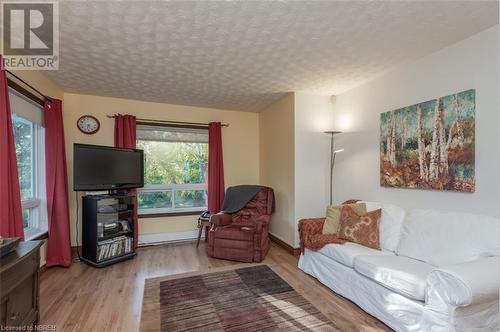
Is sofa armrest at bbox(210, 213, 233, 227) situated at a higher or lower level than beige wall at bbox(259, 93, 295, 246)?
lower

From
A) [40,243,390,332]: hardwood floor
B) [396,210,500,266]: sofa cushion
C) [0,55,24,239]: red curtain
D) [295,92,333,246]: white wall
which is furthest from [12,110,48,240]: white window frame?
[396,210,500,266]: sofa cushion

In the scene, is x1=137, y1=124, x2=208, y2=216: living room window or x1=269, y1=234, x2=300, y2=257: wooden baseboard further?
x1=137, y1=124, x2=208, y2=216: living room window

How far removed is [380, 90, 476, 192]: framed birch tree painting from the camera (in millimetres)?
2133

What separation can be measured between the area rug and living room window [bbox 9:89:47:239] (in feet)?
5.52

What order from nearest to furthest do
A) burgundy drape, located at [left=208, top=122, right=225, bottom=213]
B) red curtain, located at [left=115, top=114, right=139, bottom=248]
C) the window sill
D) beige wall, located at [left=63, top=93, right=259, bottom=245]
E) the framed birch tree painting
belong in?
the framed birch tree painting < beige wall, located at [left=63, top=93, right=259, bottom=245] < red curtain, located at [left=115, top=114, right=139, bottom=248] < the window sill < burgundy drape, located at [left=208, top=122, right=225, bottom=213]

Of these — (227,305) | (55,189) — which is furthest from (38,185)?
(227,305)

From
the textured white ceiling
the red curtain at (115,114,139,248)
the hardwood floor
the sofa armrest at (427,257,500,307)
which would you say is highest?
the textured white ceiling

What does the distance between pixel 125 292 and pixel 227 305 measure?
1108 millimetres

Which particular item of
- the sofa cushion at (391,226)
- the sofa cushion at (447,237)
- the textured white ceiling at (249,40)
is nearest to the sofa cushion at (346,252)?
the sofa cushion at (391,226)

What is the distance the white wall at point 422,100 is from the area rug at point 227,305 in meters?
1.60

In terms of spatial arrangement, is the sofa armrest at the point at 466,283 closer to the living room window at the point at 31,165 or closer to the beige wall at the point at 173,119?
the beige wall at the point at 173,119

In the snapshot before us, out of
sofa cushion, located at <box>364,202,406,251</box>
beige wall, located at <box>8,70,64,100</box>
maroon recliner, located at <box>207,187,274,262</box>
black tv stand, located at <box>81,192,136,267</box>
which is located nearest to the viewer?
sofa cushion, located at <box>364,202,406,251</box>

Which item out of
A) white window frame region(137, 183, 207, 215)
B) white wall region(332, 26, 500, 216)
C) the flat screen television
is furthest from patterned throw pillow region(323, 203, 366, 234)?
the flat screen television

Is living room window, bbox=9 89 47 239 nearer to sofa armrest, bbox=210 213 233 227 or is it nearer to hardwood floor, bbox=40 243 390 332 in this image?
hardwood floor, bbox=40 243 390 332
